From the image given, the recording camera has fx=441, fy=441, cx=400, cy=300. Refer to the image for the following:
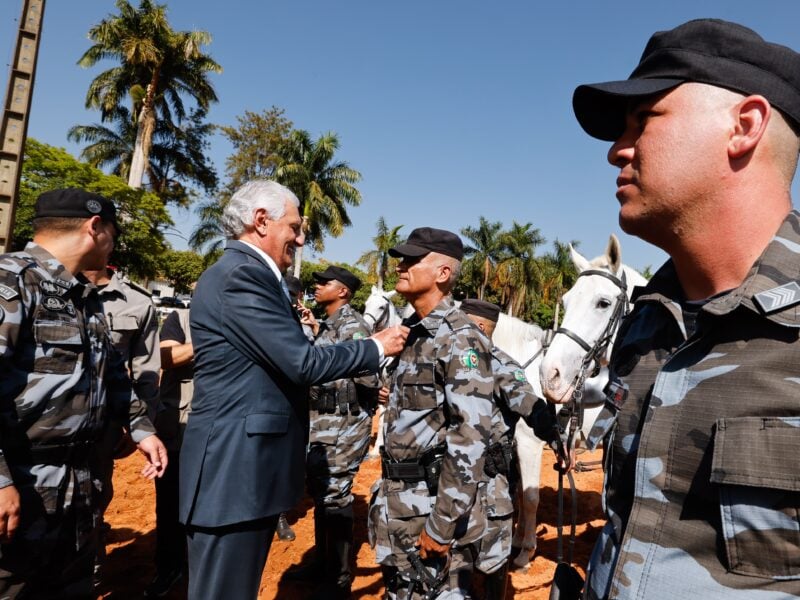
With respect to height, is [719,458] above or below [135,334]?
above

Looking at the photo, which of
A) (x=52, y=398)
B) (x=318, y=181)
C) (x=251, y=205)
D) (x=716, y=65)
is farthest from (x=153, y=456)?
A: (x=318, y=181)

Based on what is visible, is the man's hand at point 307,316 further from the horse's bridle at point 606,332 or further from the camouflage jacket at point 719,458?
the camouflage jacket at point 719,458

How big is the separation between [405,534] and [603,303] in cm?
233

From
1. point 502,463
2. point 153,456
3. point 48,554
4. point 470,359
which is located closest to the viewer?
point 48,554

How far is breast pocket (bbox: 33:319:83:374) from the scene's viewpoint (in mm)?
2143

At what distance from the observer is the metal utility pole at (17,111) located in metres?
5.76

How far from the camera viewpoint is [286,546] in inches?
183

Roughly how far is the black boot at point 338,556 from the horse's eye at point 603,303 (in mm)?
2781

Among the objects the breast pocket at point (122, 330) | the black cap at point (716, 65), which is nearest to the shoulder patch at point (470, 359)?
the black cap at point (716, 65)

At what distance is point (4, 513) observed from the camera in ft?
6.01

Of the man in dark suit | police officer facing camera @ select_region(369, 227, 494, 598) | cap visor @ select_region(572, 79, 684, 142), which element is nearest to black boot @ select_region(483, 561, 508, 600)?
police officer facing camera @ select_region(369, 227, 494, 598)

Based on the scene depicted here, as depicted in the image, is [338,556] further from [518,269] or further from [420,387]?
[518,269]

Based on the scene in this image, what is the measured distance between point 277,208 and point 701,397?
2.20 metres

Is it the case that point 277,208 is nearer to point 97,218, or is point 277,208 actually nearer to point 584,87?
point 97,218
